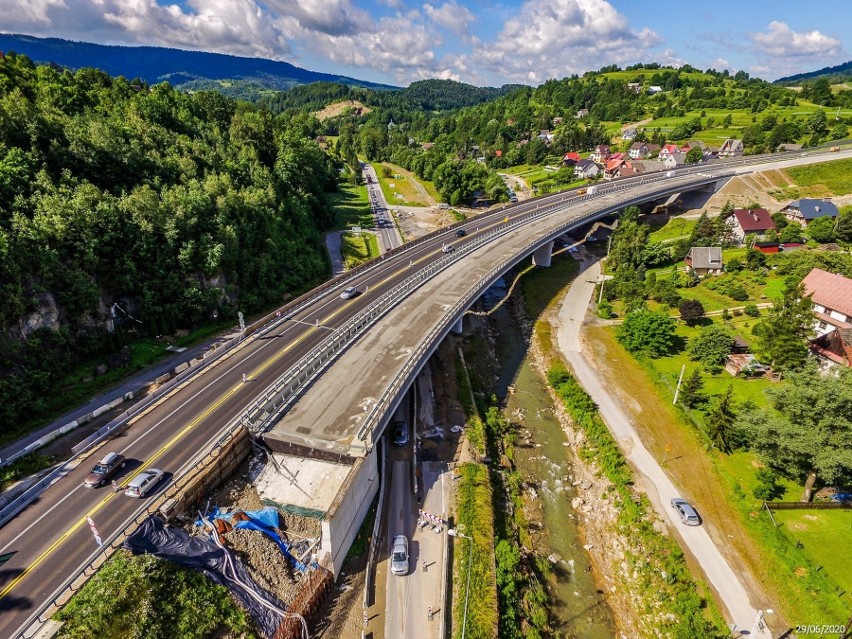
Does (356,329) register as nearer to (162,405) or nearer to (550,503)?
(162,405)

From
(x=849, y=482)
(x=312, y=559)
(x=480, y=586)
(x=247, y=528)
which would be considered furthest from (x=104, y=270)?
(x=849, y=482)

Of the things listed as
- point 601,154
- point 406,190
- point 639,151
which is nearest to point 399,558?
point 406,190

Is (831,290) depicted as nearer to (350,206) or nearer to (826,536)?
(826,536)

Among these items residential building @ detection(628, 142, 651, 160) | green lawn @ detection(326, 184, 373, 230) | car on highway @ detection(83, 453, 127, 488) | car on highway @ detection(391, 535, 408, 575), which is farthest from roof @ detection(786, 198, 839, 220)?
car on highway @ detection(83, 453, 127, 488)

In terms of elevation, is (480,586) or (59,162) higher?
(59,162)

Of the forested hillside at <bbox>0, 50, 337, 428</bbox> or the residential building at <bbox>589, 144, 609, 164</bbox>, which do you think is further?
the residential building at <bbox>589, 144, 609, 164</bbox>

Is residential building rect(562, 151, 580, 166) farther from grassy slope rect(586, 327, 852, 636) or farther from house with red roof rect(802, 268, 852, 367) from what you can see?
grassy slope rect(586, 327, 852, 636)

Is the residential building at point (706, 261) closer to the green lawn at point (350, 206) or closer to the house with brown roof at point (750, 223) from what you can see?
the house with brown roof at point (750, 223)
